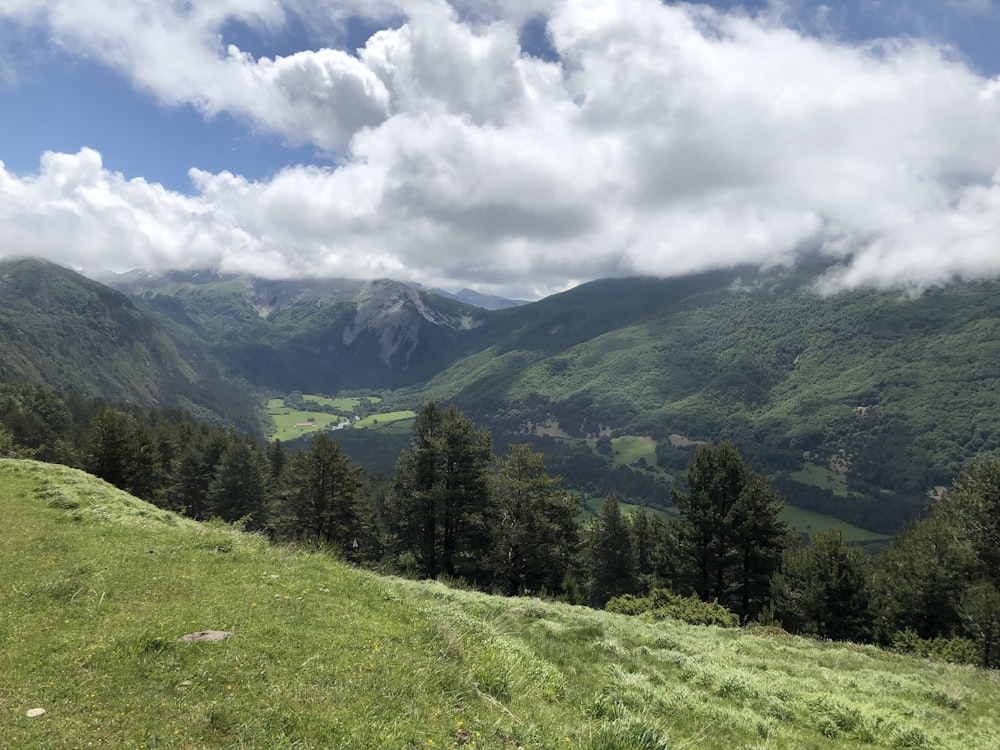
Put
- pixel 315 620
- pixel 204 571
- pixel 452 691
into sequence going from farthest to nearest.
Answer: pixel 204 571 < pixel 315 620 < pixel 452 691

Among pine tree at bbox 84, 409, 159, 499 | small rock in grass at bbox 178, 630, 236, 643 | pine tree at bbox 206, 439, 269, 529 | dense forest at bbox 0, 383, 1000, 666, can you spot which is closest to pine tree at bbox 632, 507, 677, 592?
dense forest at bbox 0, 383, 1000, 666

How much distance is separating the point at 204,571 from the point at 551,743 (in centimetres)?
1197

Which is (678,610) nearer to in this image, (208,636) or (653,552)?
(208,636)

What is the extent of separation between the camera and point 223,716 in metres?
7.60

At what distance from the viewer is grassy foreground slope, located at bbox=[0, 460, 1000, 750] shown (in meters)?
7.74

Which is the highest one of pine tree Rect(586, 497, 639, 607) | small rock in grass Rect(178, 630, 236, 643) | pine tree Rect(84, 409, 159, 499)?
small rock in grass Rect(178, 630, 236, 643)

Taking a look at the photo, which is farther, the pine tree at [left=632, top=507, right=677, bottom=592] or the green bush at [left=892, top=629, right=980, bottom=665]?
the pine tree at [left=632, top=507, right=677, bottom=592]

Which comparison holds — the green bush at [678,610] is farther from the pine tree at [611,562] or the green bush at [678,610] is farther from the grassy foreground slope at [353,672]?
the pine tree at [611,562]

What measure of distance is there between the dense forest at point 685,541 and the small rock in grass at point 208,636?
51.4 ft

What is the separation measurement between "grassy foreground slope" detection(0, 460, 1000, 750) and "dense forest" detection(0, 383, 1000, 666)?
10999mm

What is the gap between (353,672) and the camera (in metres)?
9.42

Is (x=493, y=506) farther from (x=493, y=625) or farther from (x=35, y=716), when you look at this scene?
(x=35, y=716)

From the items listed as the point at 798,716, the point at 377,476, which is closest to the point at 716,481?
the point at 798,716

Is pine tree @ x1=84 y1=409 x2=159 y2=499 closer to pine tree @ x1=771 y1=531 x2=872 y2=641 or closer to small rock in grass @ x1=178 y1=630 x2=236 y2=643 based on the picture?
small rock in grass @ x1=178 y1=630 x2=236 y2=643
